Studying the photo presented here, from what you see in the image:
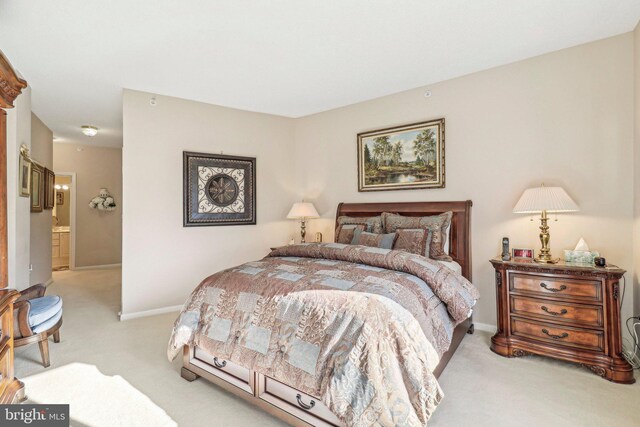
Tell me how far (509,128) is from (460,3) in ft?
4.70

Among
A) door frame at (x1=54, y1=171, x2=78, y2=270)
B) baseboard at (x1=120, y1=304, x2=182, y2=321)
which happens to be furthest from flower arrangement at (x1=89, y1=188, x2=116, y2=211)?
baseboard at (x1=120, y1=304, x2=182, y2=321)

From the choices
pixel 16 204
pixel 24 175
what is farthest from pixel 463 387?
pixel 24 175

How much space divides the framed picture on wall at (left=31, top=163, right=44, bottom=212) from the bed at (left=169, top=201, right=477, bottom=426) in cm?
384

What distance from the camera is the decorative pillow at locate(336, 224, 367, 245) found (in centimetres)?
370

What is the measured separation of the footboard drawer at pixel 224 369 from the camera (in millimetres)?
2034

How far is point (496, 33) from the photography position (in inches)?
107

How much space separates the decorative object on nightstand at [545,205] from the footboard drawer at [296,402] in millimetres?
2212

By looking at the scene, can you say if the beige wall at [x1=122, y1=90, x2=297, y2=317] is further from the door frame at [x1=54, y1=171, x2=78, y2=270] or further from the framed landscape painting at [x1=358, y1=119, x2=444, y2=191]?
the door frame at [x1=54, y1=171, x2=78, y2=270]

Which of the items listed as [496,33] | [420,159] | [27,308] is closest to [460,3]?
[496,33]

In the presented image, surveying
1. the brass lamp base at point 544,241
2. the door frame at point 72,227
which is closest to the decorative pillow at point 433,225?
the brass lamp base at point 544,241

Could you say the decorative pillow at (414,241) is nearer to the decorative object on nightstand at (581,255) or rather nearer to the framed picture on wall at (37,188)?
the decorative object on nightstand at (581,255)

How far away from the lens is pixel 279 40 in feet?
9.23

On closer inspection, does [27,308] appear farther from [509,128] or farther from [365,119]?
[509,128]

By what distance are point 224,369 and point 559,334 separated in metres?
2.54
